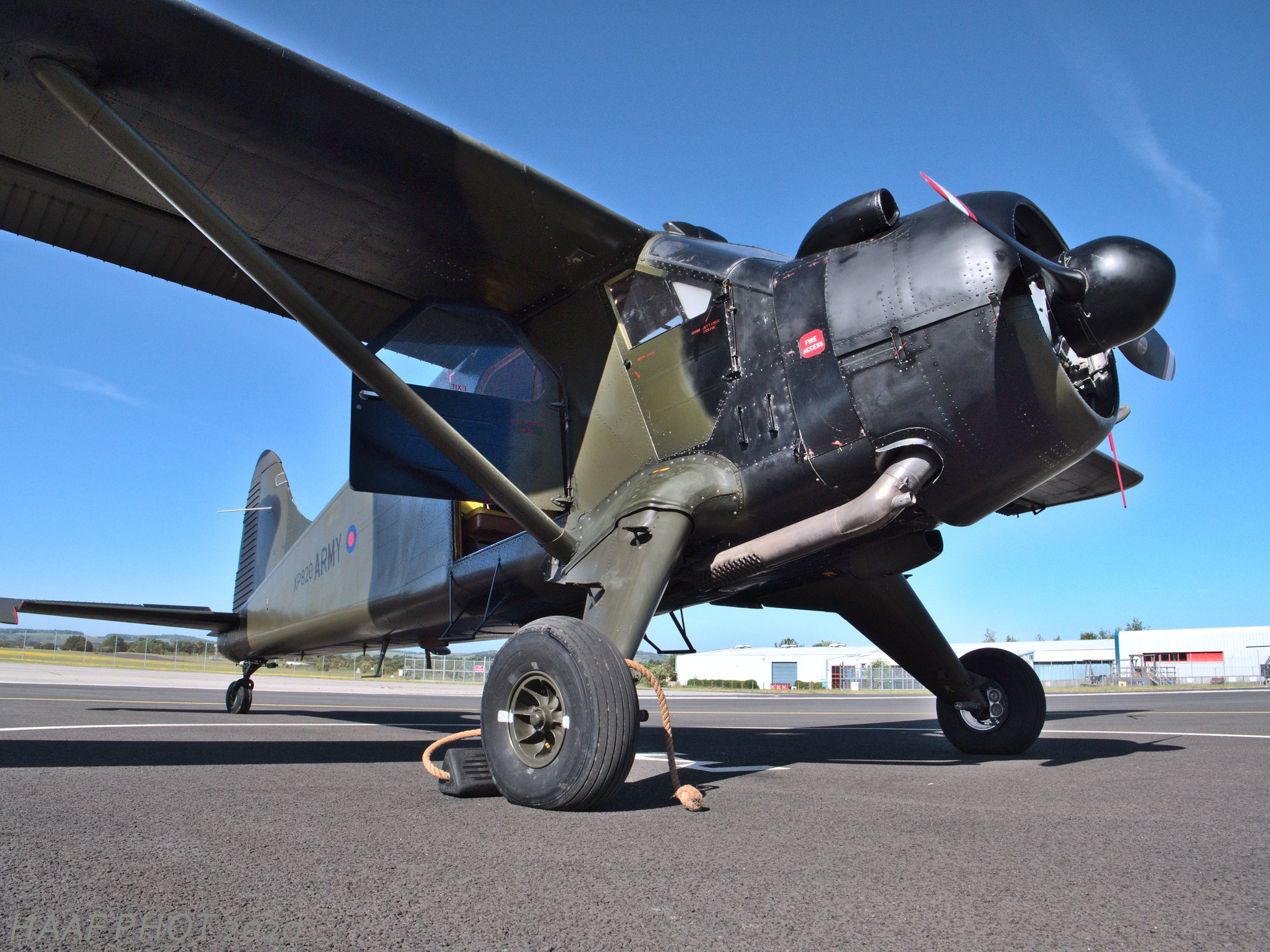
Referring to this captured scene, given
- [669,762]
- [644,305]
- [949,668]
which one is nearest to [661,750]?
[949,668]

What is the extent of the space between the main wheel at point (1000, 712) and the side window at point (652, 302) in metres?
3.48

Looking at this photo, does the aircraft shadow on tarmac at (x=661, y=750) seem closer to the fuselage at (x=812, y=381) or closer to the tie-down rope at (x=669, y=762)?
the tie-down rope at (x=669, y=762)

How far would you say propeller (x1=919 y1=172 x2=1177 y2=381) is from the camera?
3.90 m

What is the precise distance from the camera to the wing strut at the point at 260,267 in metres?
4.12

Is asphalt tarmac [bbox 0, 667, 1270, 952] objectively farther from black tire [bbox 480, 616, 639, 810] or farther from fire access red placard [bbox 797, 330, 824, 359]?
fire access red placard [bbox 797, 330, 824, 359]

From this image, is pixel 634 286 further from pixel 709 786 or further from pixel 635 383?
pixel 709 786

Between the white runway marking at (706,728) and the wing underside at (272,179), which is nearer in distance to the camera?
the wing underside at (272,179)

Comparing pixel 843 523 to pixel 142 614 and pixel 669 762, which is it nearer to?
pixel 669 762

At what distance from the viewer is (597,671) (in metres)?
3.44

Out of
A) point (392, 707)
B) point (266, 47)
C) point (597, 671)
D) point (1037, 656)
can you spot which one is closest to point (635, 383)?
point (597, 671)

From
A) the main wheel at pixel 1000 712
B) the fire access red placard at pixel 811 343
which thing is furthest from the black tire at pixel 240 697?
the fire access red placard at pixel 811 343

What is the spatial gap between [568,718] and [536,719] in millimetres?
272

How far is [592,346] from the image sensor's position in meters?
5.57

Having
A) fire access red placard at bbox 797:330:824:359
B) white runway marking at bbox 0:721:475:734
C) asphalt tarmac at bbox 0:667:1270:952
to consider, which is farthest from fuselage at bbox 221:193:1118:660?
white runway marking at bbox 0:721:475:734
